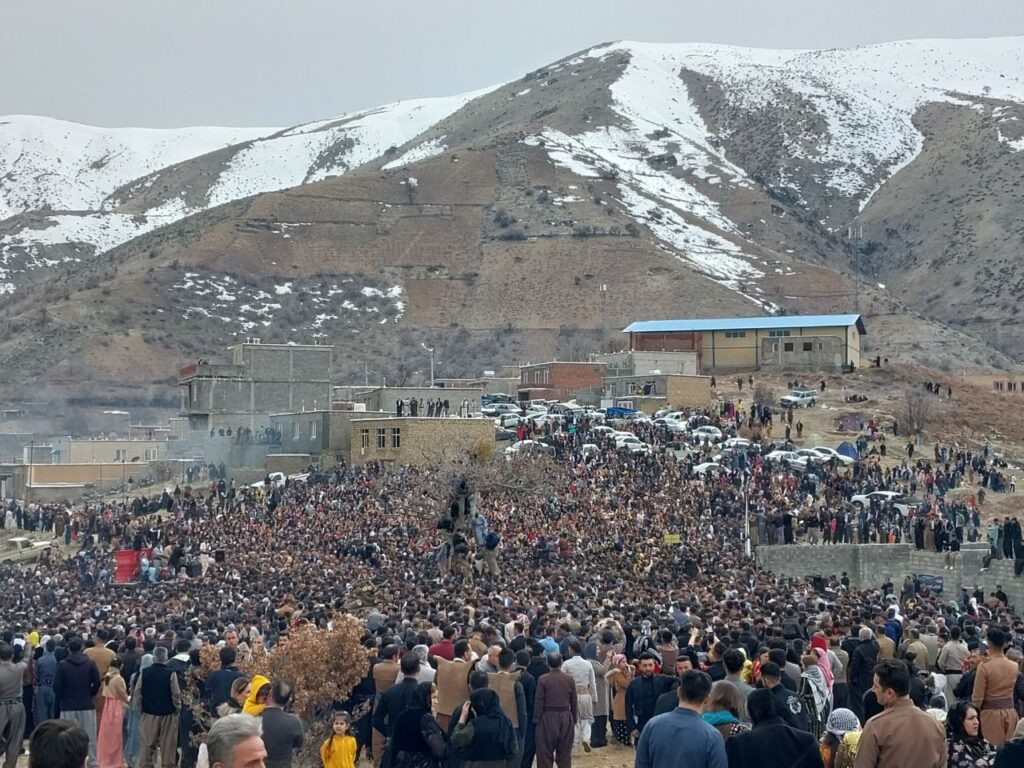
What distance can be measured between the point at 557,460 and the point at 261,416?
21819 millimetres

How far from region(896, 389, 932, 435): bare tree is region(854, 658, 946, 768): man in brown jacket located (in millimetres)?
47439

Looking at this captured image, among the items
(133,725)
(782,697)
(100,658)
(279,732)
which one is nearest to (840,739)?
(782,697)

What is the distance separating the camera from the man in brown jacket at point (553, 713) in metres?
11.5

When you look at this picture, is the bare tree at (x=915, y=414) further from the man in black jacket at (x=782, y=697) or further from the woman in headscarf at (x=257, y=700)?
the man in black jacket at (x=782, y=697)

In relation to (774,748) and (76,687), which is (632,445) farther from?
(774,748)

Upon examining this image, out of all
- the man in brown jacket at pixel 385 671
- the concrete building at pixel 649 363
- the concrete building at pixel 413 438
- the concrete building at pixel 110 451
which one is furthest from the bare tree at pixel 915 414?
the man in brown jacket at pixel 385 671

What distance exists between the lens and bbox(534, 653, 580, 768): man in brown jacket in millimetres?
11547

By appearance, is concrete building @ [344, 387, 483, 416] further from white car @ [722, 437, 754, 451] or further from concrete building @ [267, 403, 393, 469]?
white car @ [722, 437, 754, 451]

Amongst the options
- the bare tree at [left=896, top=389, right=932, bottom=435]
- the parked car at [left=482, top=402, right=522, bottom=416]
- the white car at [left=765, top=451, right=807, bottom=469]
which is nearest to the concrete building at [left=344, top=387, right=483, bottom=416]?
the parked car at [left=482, top=402, right=522, bottom=416]

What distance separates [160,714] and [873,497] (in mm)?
28295

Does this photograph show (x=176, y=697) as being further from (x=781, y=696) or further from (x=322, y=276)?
(x=322, y=276)

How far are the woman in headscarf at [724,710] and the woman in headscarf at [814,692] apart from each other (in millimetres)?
2151

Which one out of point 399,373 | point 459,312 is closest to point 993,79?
point 459,312

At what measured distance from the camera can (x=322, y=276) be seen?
115 meters
